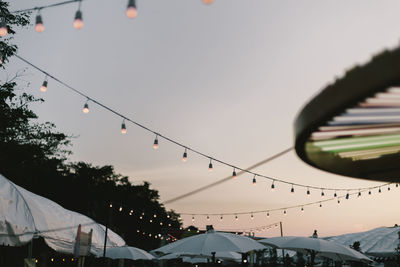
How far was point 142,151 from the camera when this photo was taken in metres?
21.6

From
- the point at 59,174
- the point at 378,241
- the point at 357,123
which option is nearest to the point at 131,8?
the point at 357,123

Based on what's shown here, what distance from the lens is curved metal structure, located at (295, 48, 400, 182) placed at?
7.57 ft

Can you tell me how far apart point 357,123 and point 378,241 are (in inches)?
535

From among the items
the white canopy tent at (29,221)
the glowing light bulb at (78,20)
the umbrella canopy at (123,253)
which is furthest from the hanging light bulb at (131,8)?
the umbrella canopy at (123,253)

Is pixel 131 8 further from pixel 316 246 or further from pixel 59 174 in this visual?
pixel 59 174

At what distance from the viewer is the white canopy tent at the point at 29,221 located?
6.84m

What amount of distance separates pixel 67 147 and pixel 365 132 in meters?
34.0

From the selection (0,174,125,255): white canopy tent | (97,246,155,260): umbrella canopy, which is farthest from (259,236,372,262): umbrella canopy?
(0,174,125,255): white canopy tent

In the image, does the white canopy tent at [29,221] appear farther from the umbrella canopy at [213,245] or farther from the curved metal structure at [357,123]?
the curved metal structure at [357,123]

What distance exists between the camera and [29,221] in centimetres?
771

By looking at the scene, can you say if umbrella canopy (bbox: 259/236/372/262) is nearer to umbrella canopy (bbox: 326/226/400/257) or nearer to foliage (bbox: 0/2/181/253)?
umbrella canopy (bbox: 326/226/400/257)

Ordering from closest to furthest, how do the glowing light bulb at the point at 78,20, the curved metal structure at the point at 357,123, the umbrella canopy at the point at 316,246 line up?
the curved metal structure at the point at 357,123
the glowing light bulb at the point at 78,20
the umbrella canopy at the point at 316,246

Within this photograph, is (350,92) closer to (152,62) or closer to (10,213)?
(10,213)

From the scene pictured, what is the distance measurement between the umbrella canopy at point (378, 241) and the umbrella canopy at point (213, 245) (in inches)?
252
